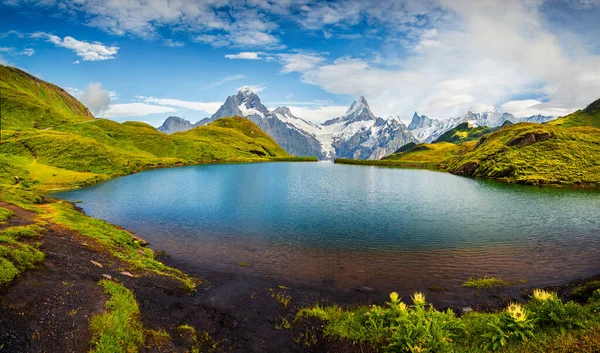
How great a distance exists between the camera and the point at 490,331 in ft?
49.4

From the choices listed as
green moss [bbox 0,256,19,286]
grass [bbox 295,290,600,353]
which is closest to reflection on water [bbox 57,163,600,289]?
grass [bbox 295,290,600,353]

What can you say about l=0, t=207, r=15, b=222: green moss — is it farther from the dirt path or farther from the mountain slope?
the mountain slope

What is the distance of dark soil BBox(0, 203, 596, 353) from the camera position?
14.4m

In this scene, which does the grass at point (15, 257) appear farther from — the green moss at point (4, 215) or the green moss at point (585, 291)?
the green moss at point (585, 291)

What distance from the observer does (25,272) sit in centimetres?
1816

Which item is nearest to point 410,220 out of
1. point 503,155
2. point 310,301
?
point 310,301

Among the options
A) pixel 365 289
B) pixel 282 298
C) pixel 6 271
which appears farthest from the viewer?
pixel 365 289

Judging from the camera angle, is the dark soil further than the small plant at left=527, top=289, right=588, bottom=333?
Yes

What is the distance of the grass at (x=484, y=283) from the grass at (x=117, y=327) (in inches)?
1167

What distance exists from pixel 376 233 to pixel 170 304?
111 ft

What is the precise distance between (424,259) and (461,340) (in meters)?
22.5

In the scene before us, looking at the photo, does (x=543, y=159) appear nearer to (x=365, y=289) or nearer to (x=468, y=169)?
(x=468, y=169)

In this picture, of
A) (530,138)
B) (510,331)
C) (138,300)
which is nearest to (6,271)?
(138,300)

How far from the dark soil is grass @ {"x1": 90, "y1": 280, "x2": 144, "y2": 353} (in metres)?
0.50
